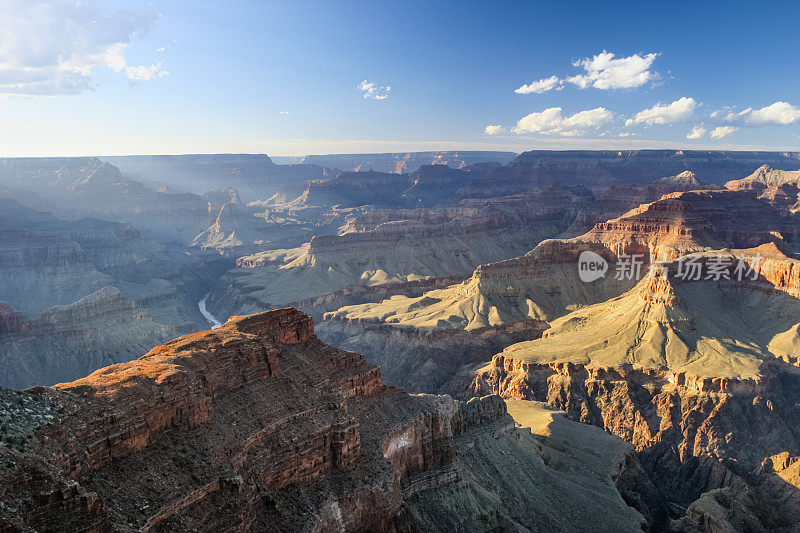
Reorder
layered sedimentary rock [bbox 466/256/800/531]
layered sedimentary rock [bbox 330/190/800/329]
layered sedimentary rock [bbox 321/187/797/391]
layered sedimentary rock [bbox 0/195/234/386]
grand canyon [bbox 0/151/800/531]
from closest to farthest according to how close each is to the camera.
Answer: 1. grand canyon [bbox 0/151/800/531]
2. layered sedimentary rock [bbox 466/256/800/531]
3. layered sedimentary rock [bbox 0/195/234/386]
4. layered sedimentary rock [bbox 321/187/797/391]
5. layered sedimentary rock [bbox 330/190/800/329]

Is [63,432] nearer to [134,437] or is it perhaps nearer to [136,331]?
[134,437]

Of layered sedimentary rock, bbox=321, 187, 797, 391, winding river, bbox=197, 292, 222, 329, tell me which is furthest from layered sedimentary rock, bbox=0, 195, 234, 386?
layered sedimentary rock, bbox=321, 187, 797, 391

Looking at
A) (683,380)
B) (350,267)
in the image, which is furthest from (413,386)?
(350,267)

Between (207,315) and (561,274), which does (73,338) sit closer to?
(207,315)

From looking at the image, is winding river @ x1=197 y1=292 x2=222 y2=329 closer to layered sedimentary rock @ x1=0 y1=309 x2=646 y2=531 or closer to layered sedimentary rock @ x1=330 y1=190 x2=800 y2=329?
layered sedimentary rock @ x1=330 y1=190 x2=800 y2=329

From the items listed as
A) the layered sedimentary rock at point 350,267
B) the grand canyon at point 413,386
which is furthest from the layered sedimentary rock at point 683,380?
the layered sedimentary rock at point 350,267

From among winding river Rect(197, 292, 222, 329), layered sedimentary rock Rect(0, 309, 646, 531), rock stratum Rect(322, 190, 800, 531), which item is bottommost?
winding river Rect(197, 292, 222, 329)

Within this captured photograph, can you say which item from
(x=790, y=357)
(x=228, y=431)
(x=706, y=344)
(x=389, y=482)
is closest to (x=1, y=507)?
(x=228, y=431)

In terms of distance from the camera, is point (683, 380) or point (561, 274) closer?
point (683, 380)

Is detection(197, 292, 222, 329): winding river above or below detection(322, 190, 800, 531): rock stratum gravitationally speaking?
below
